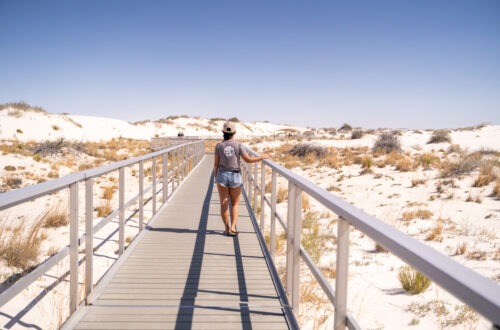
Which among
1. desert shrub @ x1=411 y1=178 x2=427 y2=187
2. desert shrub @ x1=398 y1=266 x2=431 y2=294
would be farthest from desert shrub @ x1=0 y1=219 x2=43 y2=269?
desert shrub @ x1=411 y1=178 x2=427 y2=187

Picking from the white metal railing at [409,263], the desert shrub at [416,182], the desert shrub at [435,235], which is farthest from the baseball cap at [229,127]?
the desert shrub at [416,182]

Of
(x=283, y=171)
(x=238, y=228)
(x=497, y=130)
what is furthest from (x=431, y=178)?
(x=497, y=130)

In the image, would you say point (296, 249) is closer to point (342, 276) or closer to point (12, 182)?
point (342, 276)

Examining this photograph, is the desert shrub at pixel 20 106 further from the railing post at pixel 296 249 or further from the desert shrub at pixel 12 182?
the railing post at pixel 296 249

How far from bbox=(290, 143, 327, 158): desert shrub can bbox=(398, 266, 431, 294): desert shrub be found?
18020mm

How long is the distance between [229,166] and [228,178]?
181 millimetres

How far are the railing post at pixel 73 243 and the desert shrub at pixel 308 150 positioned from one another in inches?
820

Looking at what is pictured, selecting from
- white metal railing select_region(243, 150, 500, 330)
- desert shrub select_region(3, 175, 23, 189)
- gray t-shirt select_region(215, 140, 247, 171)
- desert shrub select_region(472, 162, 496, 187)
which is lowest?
desert shrub select_region(3, 175, 23, 189)

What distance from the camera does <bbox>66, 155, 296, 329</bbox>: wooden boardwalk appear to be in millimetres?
3068

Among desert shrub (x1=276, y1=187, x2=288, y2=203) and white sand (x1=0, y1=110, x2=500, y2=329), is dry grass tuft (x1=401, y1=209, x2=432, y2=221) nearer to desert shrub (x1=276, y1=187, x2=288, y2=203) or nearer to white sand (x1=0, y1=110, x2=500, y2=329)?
white sand (x1=0, y1=110, x2=500, y2=329)

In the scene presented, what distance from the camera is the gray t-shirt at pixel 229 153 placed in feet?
17.6

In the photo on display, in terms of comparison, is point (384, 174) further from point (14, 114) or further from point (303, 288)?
point (14, 114)

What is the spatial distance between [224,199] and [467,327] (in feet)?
10.7

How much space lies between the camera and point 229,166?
544cm
